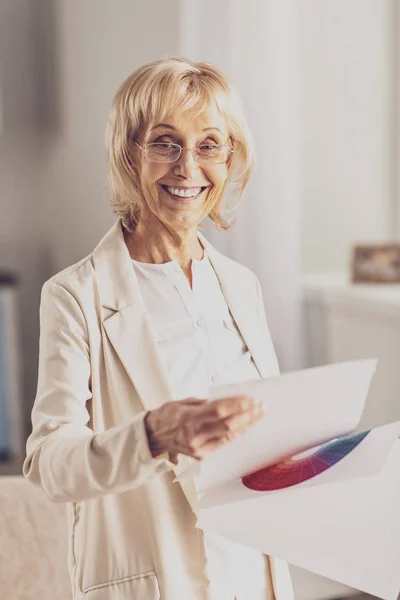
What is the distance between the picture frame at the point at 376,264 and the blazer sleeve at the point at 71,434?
86.9 inches

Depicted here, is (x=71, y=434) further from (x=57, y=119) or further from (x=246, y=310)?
(x=57, y=119)

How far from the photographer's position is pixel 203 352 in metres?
0.99

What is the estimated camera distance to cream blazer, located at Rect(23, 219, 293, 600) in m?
0.89

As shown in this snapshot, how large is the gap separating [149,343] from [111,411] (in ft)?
0.27

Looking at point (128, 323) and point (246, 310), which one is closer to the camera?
point (128, 323)

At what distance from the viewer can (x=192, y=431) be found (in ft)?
2.46

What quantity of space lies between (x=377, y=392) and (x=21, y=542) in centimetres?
157

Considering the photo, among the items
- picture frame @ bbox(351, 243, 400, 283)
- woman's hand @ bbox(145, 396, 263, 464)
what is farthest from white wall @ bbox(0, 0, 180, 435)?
woman's hand @ bbox(145, 396, 263, 464)

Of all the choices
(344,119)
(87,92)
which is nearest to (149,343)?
(344,119)

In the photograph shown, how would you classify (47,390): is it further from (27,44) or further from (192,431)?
(27,44)

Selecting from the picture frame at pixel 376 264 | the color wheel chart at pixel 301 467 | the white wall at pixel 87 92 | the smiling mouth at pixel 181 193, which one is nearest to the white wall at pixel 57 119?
the white wall at pixel 87 92

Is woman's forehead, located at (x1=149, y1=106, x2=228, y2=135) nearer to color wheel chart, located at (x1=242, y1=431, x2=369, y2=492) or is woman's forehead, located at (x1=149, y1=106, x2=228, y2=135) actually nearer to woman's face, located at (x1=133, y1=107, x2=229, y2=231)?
woman's face, located at (x1=133, y1=107, x2=229, y2=231)

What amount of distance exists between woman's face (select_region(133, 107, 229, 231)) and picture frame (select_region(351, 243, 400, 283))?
2104mm

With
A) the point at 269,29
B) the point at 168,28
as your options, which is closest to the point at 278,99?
the point at 269,29
